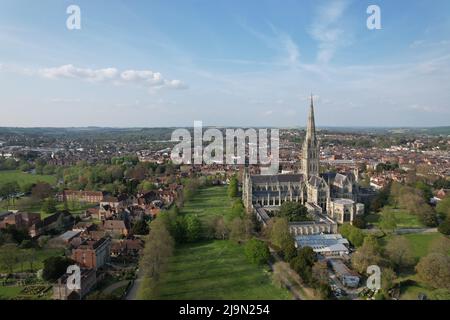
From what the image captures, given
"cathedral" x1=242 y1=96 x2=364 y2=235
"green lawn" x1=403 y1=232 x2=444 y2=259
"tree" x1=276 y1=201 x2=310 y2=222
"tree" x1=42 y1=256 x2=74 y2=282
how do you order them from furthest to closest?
"cathedral" x1=242 y1=96 x2=364 y2=235
"tree" x1=276 y1=201 x2=310 y2=222
"green lawn" x1=403 y1=232 x2=444 y2=259
"tree" x1=42 y1=256 x2=74 y2=282

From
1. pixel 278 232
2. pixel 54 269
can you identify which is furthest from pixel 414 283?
pixel 54 269

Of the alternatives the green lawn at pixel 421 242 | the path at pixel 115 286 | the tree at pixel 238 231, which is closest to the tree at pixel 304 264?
the tree at pixel 238 231

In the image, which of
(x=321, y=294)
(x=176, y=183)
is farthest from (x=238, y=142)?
(x=321, y=294)

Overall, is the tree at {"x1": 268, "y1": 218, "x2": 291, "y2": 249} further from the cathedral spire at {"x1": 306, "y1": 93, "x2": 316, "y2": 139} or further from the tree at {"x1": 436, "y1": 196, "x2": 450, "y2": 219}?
the tree at {"x1": 436, "y1": 196, "x2": 450, "y2": 219}

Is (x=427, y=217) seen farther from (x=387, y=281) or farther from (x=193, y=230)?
(x=193, y=230)

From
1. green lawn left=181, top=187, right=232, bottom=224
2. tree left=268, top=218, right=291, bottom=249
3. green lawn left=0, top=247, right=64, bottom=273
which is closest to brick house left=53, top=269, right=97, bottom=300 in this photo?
green lawn left=0, top=247, right=64, bottom=273

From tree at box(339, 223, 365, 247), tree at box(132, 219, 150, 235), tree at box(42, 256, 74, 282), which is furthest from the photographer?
tree at box(132, 219, 150, 235)
